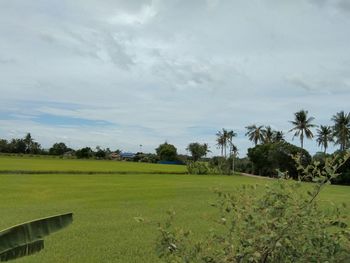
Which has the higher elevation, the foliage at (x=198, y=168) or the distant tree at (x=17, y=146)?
the distant tree at (x=17, y=146)

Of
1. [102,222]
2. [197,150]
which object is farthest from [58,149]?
[102,222]

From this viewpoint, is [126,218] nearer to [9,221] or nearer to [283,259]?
[9,221]

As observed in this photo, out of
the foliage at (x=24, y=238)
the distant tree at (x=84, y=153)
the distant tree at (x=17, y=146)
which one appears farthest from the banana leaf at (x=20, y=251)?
the distant tree at (x=17, y=146)

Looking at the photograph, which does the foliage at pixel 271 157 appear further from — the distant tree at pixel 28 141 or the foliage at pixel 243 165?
the distant tree at pixel 28 141

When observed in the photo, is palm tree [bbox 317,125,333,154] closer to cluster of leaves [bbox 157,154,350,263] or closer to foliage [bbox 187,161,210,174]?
foliage [bbox 187,161,210,174]

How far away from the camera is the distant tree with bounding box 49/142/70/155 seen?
103 m

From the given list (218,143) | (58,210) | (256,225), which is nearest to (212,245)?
(256,225)

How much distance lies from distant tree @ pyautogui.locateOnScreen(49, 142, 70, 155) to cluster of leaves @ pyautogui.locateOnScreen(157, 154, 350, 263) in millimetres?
103438

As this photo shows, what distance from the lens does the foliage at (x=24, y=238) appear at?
2664 mm

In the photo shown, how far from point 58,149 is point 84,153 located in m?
10.4

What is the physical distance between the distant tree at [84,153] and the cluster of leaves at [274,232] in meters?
94.3

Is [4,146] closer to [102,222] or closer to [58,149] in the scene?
[58,149]

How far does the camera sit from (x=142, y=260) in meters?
7.47

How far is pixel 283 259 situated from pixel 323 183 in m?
0.56
